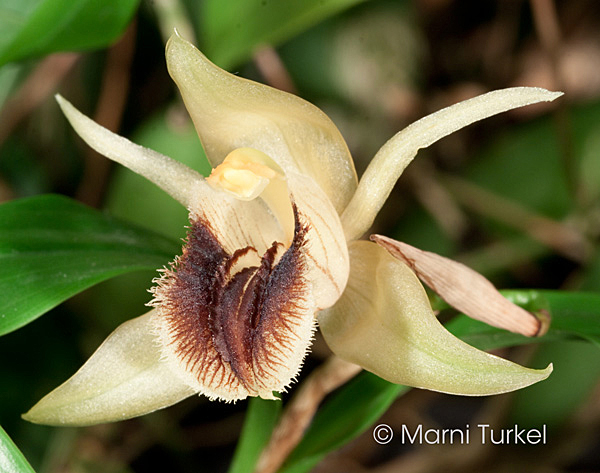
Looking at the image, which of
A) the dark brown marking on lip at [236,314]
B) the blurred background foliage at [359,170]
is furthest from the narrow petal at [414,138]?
the blurred background foliage at [359,170]

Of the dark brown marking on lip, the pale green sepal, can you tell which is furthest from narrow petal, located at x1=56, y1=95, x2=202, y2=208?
the pale green sepal

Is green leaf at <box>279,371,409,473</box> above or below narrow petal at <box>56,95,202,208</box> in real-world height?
below

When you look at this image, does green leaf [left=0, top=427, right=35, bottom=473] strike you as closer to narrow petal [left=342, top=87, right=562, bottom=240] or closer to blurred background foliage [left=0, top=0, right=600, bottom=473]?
narrow petal [left=342, top=87, right=562, bottom=240]

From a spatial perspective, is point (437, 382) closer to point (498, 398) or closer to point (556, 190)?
point (498, 398)

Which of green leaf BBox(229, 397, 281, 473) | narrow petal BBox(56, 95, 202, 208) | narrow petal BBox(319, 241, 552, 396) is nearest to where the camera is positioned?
narrow petal BBox(319, 241, 552, 396)

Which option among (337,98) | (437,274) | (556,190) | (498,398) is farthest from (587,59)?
(437,274)

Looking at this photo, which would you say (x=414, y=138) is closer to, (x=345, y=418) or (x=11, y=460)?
(x=345, y=418)
